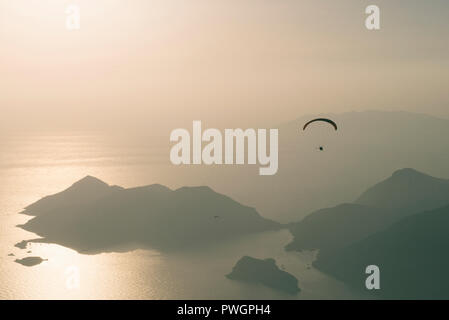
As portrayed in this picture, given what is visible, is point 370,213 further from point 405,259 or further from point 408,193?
point 408,193

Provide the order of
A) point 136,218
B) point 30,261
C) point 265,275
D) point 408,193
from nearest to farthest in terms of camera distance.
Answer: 1. point 265,275
2. point 30,261
3. point 136,218
4. point 408,193

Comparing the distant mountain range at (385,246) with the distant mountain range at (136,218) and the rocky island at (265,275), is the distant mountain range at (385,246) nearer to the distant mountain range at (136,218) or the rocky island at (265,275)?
the rocky island at (265,275)

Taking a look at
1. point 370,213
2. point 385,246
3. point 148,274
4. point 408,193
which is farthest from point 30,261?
point 408,193

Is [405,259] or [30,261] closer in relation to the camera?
[405,259]

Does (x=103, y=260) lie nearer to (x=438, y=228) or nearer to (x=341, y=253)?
(x=341, y=253)

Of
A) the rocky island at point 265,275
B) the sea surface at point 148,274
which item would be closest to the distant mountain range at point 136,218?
the sea surface at point 148,274

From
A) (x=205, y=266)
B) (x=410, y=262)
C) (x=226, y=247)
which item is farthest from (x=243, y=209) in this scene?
(x=410, y=262)

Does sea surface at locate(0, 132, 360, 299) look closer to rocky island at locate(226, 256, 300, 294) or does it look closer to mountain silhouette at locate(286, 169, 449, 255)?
rocky island at locate(226, 256, 300, 294)
